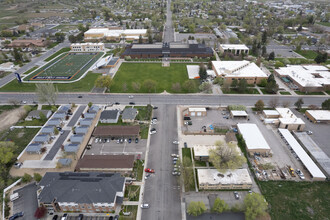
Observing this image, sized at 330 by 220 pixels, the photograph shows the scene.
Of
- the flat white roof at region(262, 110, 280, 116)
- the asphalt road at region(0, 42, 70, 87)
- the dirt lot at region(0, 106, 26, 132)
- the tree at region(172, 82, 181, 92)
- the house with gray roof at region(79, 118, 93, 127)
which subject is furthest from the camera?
the asphalt road at region(0, 42, 70, 87)

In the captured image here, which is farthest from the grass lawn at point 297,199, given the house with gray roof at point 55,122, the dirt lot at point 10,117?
the dirt lot at point 10,117

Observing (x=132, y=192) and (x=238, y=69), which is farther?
(x=238, y=69)

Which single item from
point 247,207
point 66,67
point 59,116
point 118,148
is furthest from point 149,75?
point 247,207

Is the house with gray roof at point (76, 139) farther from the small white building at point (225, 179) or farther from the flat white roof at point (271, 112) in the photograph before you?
the flat white roof at point (271, 112)

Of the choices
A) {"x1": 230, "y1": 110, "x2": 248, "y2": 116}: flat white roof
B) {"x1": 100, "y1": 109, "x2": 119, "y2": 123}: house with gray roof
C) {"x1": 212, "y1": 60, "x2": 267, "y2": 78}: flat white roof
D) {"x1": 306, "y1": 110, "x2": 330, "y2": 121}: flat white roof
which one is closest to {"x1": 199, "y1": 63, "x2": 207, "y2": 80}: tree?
{"x1": 212, "y1": 60, "x2": 267, "y2": 78}: flat white roof

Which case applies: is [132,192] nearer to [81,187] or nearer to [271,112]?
[81,187]

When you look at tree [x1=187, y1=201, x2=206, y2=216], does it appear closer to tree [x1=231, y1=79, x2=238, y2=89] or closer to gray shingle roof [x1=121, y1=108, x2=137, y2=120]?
gray shingle roof [x1=121, y1=108, x2=137, y2=120]

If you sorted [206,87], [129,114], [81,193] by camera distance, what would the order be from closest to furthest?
[81,193] → [129,114] → [206,87]

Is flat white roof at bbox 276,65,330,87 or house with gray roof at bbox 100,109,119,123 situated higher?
flat white roof at bbox 276,65,330,87
